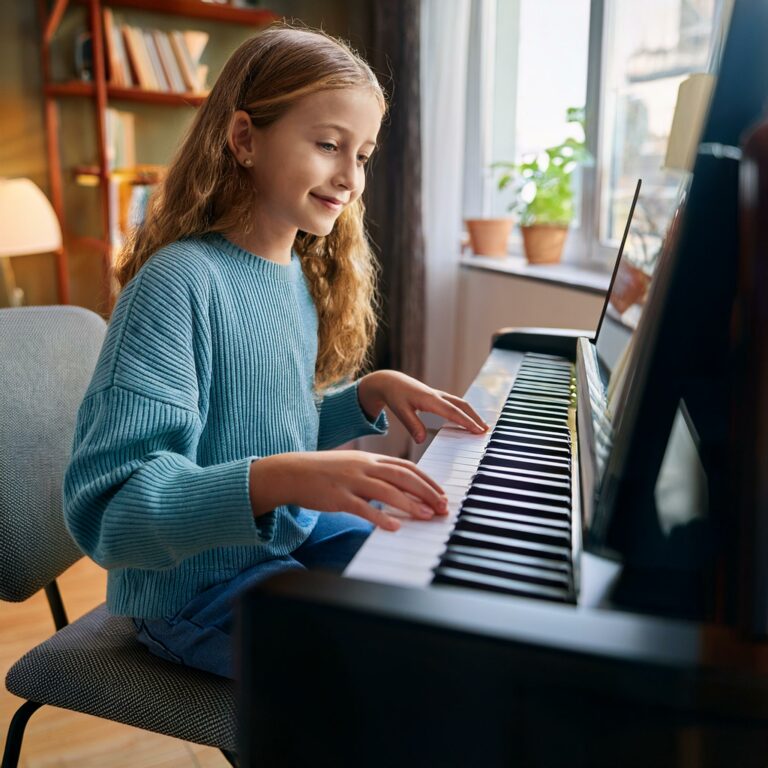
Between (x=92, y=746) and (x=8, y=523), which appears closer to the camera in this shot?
(x=8, y=523)

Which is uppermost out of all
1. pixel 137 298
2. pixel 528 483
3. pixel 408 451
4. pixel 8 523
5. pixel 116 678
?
pixel 137 298

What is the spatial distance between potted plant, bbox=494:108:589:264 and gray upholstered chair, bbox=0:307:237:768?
1.82 m

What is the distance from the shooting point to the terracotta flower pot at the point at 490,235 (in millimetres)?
3000

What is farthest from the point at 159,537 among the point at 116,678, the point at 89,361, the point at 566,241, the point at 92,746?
the point at 566,241

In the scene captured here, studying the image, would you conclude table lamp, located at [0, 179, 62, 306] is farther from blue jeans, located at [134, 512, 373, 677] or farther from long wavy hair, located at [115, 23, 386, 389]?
blue jeans, located at [134, 512, 373, 677]

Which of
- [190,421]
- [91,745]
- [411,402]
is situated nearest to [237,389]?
[190,421]

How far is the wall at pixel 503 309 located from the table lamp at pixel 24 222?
1.45m

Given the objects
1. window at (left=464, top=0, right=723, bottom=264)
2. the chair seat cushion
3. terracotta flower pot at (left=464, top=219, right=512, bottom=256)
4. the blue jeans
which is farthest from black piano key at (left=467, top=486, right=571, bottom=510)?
terracotta flower pot at (left=464, top=219, right=512, bottom=256)

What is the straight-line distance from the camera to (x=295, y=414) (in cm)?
112

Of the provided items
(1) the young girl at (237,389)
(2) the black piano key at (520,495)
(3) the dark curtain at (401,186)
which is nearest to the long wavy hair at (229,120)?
(1) the young girl at (237,389)

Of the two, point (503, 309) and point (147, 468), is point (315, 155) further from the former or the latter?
point (503, 309)

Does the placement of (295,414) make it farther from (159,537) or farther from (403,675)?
(403,675)

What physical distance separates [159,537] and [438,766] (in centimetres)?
40

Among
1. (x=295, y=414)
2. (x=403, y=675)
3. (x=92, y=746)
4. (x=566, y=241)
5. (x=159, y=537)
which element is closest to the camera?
(x=403, y=675)
